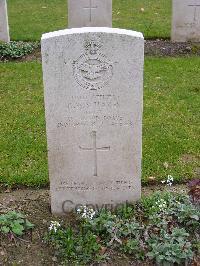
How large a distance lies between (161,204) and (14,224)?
1.27 meters

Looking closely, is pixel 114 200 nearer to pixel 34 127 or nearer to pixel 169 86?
pixel 34 127

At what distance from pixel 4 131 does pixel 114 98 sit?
8.48 ft

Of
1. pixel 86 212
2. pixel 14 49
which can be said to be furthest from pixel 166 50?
pixel 86 212

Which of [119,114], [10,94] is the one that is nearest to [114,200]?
[119,114]

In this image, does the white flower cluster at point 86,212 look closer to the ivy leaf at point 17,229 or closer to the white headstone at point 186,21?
the ivy leaf at point 17,229

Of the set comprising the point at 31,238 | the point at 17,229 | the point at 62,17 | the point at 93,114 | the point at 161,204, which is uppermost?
the point at 62,17

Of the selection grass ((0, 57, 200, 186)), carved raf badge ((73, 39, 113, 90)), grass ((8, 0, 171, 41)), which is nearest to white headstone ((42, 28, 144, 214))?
carved raf badge ((73, 39, 113, 90))

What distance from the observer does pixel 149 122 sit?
21.3 ft

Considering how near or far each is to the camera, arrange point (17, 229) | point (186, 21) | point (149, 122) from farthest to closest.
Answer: point (186, 21) < point (149, 122) < point (17, 229)

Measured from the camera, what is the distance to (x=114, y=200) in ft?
14.6

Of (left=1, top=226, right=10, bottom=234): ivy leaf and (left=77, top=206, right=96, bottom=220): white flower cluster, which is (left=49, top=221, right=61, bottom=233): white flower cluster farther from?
(left=1, top=226, right=10, bottom=234): ivy leaf

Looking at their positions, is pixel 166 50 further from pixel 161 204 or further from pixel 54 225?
pixel 54 225

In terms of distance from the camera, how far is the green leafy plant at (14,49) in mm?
9086

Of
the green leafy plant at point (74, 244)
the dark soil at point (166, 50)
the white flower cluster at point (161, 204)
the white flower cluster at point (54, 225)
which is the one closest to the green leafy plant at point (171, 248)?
the white flower cluster at point (161, 204)
